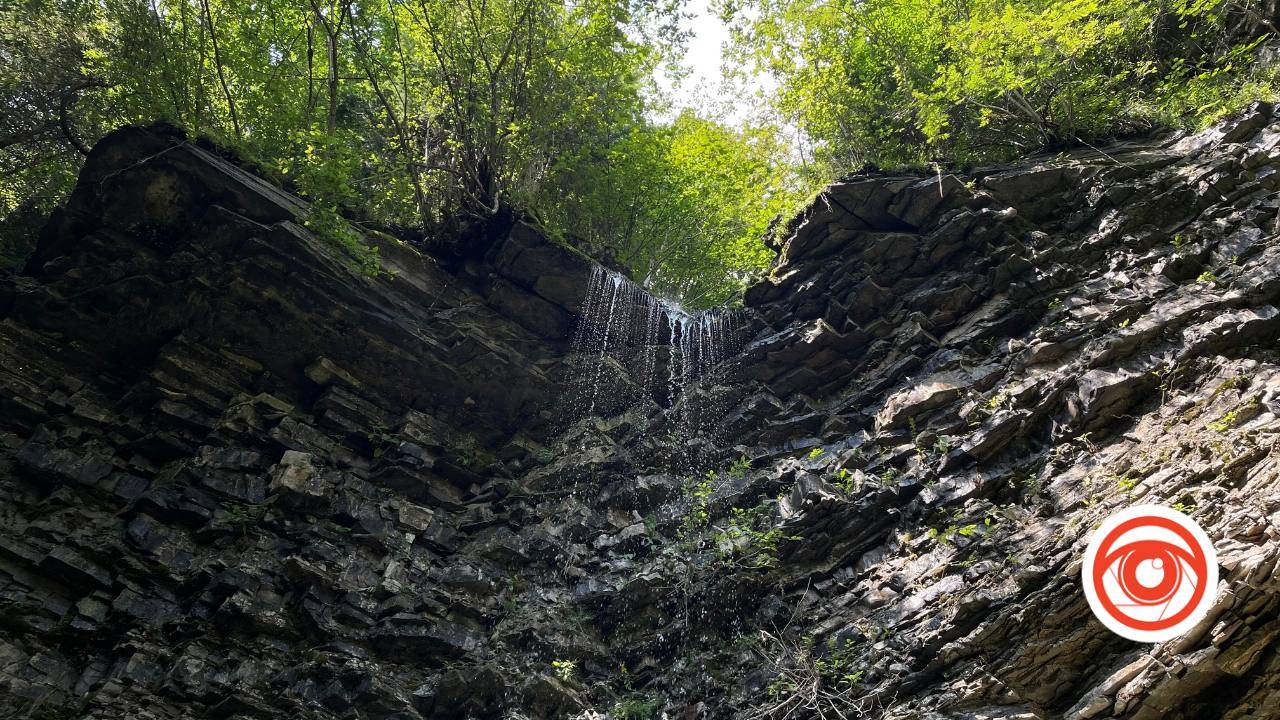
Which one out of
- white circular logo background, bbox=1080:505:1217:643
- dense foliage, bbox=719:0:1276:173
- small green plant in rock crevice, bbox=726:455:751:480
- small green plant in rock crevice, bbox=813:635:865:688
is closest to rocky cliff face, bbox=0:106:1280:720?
small green plant in rock crevice, bbox=813:635:865:688

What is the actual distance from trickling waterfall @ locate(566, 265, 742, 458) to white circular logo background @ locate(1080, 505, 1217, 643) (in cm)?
910

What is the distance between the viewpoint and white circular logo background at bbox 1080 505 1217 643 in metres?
5.56

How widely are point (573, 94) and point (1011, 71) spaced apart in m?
9.61

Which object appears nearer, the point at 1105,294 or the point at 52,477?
the point at 52,477

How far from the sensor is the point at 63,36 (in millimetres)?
14453

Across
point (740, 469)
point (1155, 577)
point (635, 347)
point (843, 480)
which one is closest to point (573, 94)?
point (635, 347)

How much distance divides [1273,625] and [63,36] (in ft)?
73.6

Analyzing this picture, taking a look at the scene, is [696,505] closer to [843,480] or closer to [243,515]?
[843,480]

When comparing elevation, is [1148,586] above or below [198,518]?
below

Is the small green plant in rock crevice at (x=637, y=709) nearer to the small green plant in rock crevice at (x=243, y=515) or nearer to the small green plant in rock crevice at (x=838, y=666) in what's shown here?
the small green plant in rock crevice at (x=838, y=666)

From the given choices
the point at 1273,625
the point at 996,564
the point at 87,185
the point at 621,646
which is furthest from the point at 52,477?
the point at 1273,625

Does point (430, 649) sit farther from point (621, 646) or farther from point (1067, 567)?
point (1067, 567)

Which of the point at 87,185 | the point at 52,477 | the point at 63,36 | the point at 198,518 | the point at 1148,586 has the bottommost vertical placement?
the point at 1148,586

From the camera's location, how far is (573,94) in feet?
53.7
